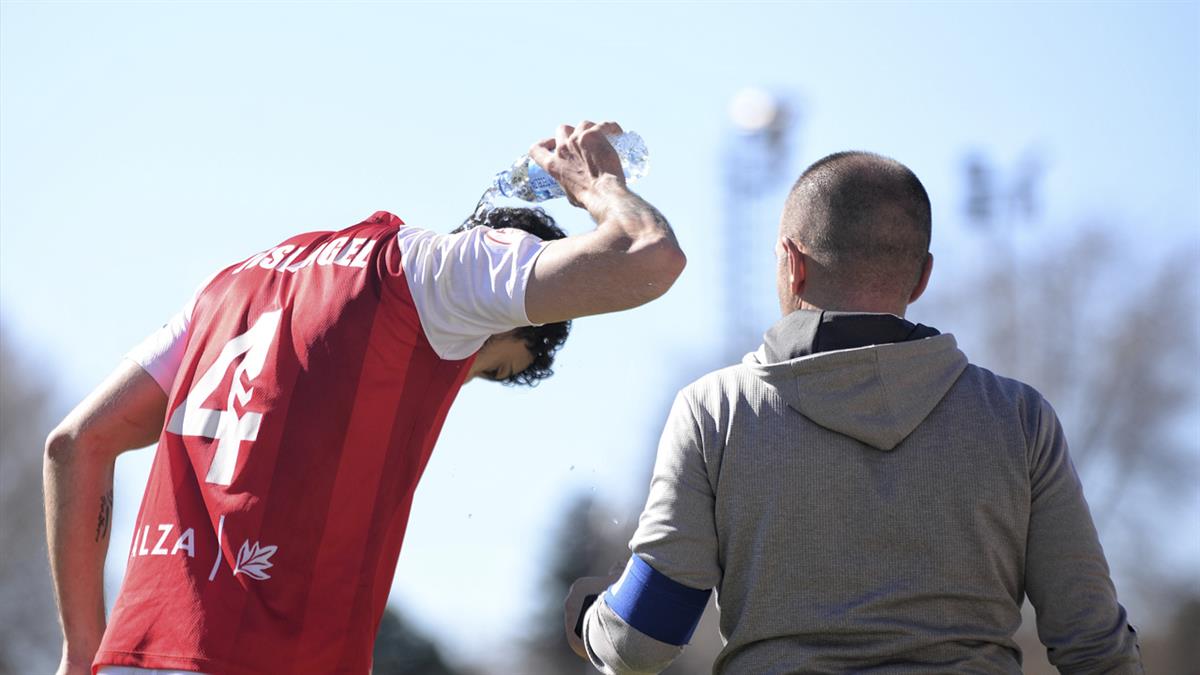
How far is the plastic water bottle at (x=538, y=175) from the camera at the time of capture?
4.94m

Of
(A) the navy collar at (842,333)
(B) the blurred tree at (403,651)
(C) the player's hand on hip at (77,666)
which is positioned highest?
(A) the navy collar at (842,333)

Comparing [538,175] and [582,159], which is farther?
[538,175]

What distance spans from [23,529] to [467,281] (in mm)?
25115

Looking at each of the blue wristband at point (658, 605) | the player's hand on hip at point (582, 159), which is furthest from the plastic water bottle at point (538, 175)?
the blue wristband at point (658, 605)

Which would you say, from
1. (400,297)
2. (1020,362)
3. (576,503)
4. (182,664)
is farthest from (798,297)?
(1020,362)

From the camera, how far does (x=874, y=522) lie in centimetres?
302

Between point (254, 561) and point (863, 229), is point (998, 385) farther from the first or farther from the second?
point (254, 561)

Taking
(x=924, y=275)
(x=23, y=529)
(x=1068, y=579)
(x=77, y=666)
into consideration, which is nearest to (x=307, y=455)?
(x=77, y=666)

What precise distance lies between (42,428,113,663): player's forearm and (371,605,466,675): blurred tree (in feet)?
56.8

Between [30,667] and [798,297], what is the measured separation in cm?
2460

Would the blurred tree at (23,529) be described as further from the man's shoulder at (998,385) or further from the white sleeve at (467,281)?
the man's shoulder at (998,385)

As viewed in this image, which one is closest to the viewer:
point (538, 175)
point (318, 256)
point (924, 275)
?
point (924, 275)

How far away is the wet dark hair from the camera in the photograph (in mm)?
4434

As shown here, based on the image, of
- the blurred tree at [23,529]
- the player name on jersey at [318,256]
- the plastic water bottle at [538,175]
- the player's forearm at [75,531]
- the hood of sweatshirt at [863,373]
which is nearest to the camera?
the hood of sweatshirt at [863,373]
